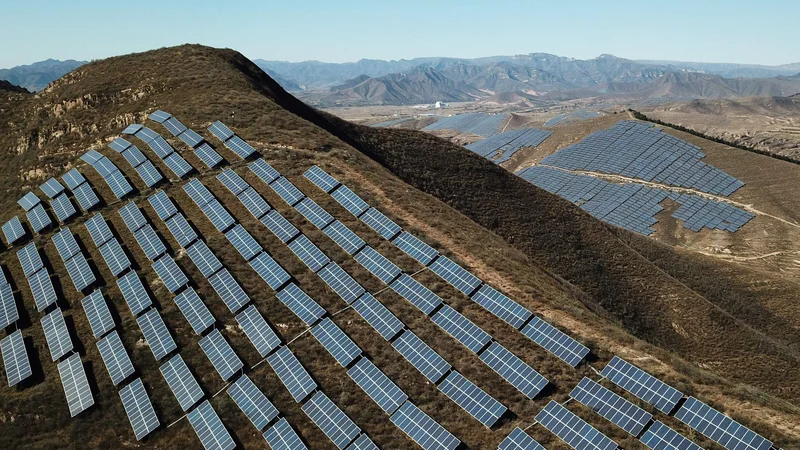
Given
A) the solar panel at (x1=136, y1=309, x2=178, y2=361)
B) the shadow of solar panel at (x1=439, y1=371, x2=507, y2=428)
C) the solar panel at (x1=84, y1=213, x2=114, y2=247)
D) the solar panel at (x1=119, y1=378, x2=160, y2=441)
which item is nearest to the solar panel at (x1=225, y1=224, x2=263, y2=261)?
the solar panel at (x1=136, y1=309, x2=178, y2=361)

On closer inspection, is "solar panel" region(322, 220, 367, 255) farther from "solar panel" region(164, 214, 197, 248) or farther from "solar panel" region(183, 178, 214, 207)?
"solar panel" region(183, 178, 214, 207)

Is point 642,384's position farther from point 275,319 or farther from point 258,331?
point 258,331

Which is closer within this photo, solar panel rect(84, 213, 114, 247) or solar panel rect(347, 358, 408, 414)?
solar panel rect(347, 358, 408, 414)

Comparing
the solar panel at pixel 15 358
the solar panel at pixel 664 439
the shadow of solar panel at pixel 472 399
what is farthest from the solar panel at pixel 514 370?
the solar panel at pixel 15 358

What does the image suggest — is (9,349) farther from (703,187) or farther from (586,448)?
(703,187)

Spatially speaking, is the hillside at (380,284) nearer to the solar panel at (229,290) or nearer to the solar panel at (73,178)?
the solar panel at (229,290)

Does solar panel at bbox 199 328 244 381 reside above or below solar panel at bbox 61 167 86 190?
below

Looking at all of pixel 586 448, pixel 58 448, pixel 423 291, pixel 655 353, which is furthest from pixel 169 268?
pixel 655 353
